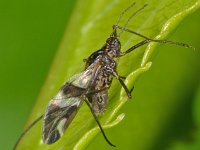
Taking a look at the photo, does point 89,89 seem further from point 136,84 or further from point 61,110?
point 136,84

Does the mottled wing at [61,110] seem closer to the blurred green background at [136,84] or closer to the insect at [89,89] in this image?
the insect at [89,89]

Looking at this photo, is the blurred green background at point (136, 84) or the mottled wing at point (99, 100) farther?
the blurred green background at point (136, 84)

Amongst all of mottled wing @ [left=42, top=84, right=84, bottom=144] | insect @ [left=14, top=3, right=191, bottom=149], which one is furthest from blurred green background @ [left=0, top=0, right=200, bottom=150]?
mottled wing @ [left=42, top=84, right=84, bottom=144]

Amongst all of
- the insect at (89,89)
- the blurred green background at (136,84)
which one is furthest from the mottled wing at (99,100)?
the blurred green background at (136,84)

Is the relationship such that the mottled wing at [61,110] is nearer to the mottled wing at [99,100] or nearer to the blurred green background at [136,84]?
the mottled wing at [99,100]

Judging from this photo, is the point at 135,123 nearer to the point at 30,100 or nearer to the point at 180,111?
the point at 180,111

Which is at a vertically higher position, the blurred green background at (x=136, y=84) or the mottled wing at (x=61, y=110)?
the mottled wing at (x=61, y=110)
